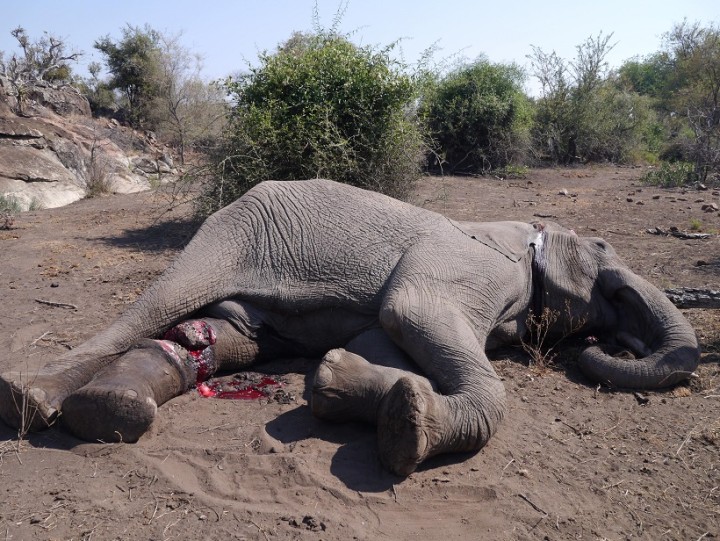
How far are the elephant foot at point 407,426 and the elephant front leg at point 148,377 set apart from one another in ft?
3.48

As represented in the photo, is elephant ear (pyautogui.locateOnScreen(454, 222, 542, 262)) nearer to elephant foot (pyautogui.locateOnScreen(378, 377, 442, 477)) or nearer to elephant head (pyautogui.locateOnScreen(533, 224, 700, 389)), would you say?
elephant head (pyautogui.locateOnScreen(533, 224, 700, 389))

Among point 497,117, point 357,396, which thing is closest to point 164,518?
point 357,396

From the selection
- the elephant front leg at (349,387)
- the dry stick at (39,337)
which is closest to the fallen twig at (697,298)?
the elephant front leg at (349,387)

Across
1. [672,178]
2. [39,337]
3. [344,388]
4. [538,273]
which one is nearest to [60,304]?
[39,337]

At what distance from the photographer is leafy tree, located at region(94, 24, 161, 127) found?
24.8m

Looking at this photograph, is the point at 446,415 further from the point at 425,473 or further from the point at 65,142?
the point at 65,142

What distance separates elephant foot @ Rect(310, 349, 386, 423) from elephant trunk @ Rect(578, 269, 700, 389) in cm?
147

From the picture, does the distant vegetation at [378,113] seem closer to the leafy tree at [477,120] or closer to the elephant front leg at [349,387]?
the leafy tree at [477,120]

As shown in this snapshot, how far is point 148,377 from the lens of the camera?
11.1ft

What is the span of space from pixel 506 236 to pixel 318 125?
3730 mm

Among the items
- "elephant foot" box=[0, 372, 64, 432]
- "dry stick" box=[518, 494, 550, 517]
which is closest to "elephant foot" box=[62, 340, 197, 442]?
"elephant foot" box=[0, 372, 64, 432]

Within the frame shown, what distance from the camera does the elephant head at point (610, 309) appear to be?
3859 mm

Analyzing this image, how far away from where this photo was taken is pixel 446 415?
2936mm

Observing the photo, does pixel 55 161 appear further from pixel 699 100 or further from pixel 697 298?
pixel 699 100
